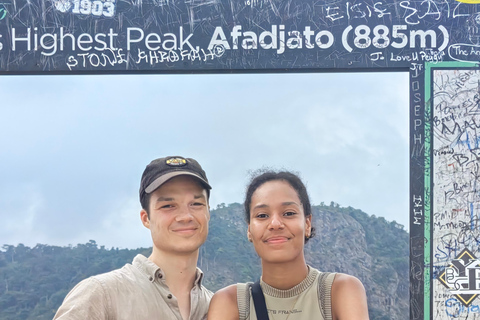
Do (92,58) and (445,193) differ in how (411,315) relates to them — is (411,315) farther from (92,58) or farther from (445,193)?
(92,58)

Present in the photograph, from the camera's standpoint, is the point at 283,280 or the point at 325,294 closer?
the point at 325,294

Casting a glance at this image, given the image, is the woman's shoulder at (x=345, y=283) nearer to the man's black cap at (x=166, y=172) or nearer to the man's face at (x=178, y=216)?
the man's face at (x=178, y=216)

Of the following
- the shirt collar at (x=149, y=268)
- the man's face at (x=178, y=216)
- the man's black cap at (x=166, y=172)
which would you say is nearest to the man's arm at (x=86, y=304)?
the shirt collar at (x=149, y=268)

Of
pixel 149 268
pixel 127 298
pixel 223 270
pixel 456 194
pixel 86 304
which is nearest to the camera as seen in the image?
pixel 86 304

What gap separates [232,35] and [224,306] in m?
2.27

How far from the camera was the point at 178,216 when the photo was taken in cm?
279

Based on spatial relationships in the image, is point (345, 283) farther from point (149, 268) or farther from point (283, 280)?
point (149, 268)

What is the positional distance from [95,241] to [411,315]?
213cm

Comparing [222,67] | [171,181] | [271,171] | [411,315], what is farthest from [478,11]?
[171,181]

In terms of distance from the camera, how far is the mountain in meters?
4.45

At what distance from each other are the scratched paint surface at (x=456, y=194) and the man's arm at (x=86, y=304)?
2.48 m

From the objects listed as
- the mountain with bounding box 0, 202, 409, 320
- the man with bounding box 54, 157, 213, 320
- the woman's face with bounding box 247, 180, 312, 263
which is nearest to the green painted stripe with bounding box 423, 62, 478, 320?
the mountain with bounding box 0, 202, 409, 320

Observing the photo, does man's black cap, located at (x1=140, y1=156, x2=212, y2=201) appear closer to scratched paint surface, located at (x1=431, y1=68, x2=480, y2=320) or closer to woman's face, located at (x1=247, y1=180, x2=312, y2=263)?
woman's face, located at (x1=247, y1=180, x2=312, y2=263)

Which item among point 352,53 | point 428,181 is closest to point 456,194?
point 428,181
